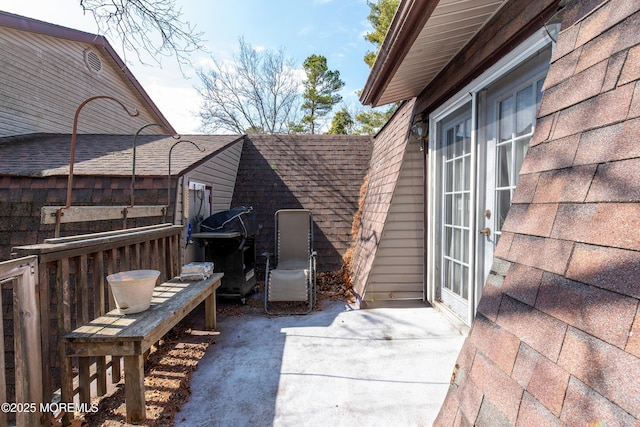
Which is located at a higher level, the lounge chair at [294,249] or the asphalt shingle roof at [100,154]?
the asphalt shingle roof at [100,154]

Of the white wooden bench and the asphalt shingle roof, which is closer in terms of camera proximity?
the white wooden bench

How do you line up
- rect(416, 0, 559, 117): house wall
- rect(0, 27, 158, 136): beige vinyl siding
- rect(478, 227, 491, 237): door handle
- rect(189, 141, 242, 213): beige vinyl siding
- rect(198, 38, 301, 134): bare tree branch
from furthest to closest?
rect(198, 38, 301, 134): bare tree branch, rect(0, 27, 158, 136): beige vinyl siding, rect(189, 141, 242, 213): beige vinyl siding, rect(478, 227, 491, 237): door handle, rect(416, 0, 559, 117): house wall

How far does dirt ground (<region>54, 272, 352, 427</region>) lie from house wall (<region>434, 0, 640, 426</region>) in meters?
1.89

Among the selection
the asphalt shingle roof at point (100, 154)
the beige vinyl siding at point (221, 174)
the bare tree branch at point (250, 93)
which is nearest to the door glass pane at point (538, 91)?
the asphalt shingle roof at point (100, 154)

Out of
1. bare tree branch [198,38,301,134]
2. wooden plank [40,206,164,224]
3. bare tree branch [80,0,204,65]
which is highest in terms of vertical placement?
bare tree branch [198,38,301,134]

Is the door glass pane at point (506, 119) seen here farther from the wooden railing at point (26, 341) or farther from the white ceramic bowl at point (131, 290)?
the wooden railing at point (26, 341)

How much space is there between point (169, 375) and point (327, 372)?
1.33 m

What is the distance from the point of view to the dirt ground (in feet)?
6.76

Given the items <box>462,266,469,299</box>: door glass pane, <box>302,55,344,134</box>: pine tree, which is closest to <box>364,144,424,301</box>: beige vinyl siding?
<box>462,266,469,299</box>: door glass pane

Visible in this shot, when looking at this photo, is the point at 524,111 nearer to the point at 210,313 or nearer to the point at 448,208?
the point at 448,208

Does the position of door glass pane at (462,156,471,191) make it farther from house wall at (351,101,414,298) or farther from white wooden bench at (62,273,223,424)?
white wooden bench at (62,273,223,424)

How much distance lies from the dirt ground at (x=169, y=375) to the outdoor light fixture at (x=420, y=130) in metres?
2.93

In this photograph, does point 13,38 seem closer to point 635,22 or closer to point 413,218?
point 413,218

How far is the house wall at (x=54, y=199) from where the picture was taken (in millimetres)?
3768
